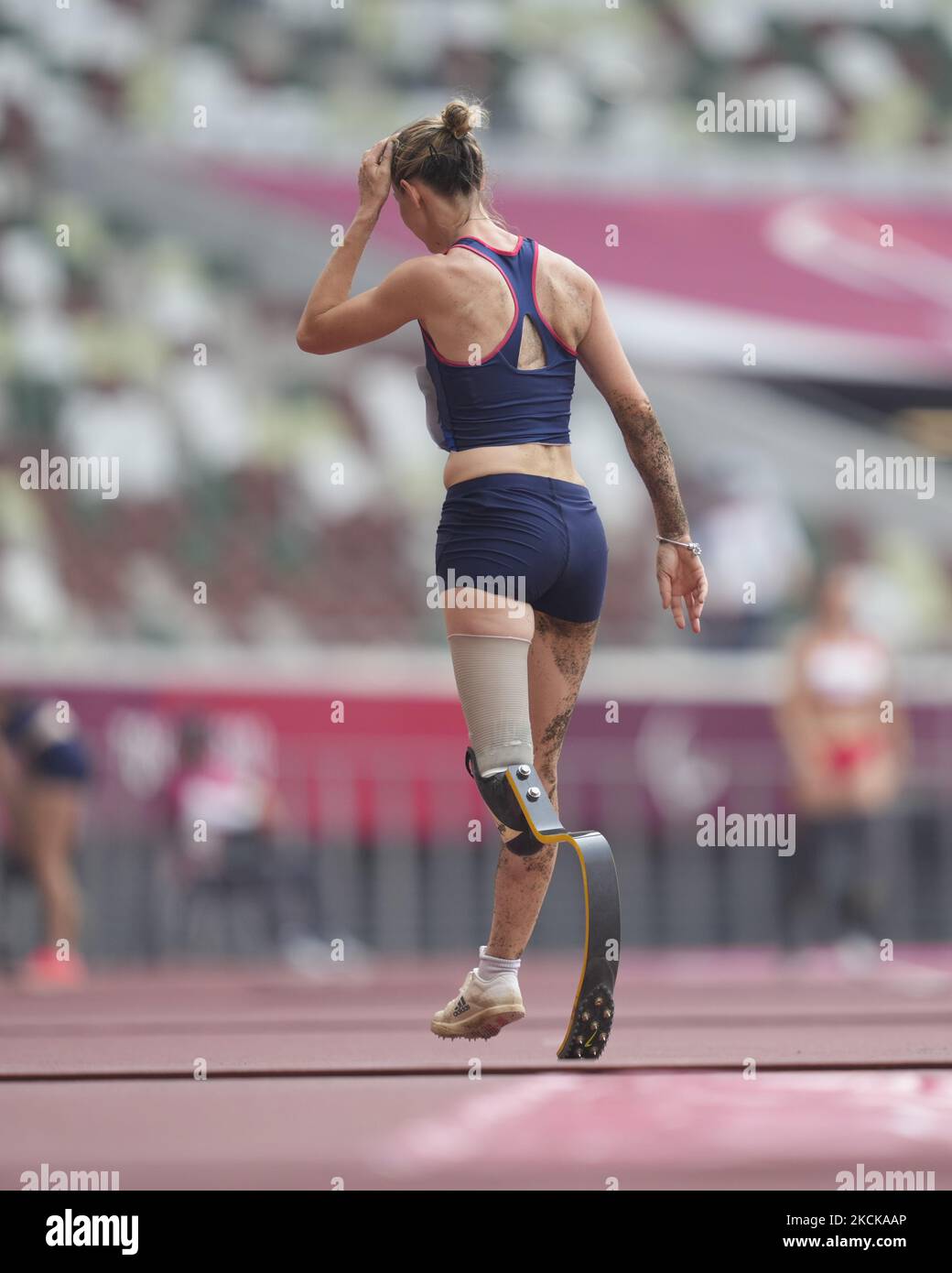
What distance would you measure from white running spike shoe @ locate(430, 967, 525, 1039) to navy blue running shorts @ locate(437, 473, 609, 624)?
0.83 m

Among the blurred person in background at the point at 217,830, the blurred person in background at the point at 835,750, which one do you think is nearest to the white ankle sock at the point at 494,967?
the blurred person in background at the point at 835,750

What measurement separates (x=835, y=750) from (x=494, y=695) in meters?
6.34

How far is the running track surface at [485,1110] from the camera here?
346 centimetres

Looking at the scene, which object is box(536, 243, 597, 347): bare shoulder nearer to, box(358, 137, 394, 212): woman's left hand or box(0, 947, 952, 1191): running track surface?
box(358, 137, 394, 212): woman's left hand

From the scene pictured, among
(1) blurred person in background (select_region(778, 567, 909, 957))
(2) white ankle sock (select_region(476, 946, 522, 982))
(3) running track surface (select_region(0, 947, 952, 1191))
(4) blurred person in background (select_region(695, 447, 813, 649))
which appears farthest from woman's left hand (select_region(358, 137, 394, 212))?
(4) blurred person in background (select_region(695, 447, 813, 649))

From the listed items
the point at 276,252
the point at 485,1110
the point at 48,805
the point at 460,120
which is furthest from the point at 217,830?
the point at 485,1110

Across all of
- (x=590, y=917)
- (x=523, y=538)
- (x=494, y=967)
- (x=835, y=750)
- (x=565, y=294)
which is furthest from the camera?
(x=835, y=750)

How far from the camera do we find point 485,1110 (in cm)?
366

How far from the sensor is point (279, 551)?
51.2ft

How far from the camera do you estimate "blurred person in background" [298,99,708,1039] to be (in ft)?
13.8

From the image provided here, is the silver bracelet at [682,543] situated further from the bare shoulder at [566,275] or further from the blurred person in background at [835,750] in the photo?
the blurred person in background at [835,750]

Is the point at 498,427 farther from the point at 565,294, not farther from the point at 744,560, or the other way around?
the point at 744,560

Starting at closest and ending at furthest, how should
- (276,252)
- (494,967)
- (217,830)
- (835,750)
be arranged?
1. (494,967)
2. (835,750)
3. (217,830)
4. (276,252)

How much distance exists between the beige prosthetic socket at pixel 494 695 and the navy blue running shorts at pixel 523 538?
0.12 m
